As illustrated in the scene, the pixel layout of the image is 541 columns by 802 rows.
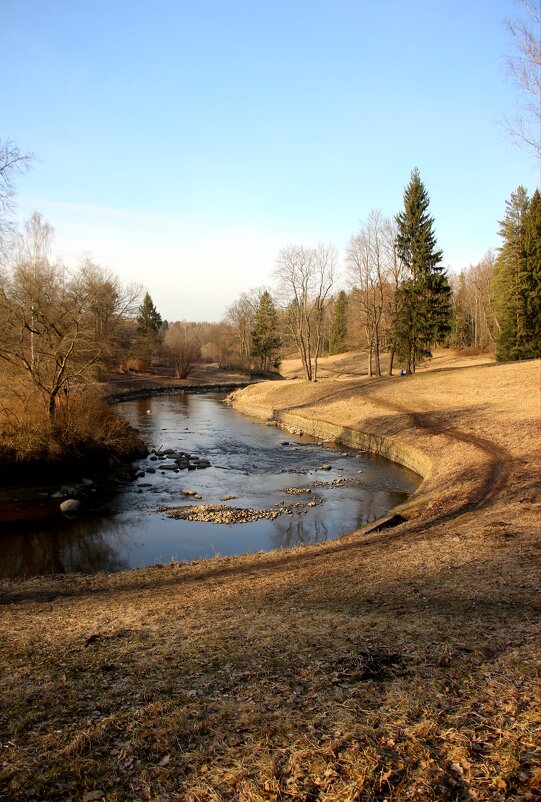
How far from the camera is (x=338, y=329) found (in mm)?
97688

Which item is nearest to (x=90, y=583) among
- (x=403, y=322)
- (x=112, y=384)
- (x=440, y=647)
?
(x=440, y=647)

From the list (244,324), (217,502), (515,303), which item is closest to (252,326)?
(244,324)

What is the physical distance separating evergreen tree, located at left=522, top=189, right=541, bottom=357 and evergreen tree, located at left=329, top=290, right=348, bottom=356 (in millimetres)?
50884

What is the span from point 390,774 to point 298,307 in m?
48.8

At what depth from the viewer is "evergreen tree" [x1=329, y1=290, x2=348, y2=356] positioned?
96750 mm

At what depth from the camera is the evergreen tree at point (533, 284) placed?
146 ft

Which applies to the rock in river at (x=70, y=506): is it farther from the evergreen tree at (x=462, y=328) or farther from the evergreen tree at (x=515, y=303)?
the evergreen tree at (x=462, y=328)

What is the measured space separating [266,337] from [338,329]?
2386 centimetres

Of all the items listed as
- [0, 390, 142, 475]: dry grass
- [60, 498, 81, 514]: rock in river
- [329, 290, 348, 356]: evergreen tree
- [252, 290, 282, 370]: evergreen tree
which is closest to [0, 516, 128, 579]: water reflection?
[60, 498, 81, 514]: rock in river

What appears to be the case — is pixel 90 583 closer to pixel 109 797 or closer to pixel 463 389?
pixel 109 797

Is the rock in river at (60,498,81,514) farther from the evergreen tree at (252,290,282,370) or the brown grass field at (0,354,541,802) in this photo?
the evergreen tree at (252,290,282,370)

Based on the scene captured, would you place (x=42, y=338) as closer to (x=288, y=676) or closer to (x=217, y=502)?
(x=217, y=502)

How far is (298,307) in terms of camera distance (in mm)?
50969

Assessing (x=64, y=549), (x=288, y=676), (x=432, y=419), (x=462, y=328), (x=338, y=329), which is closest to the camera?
(x=288, y=676)
